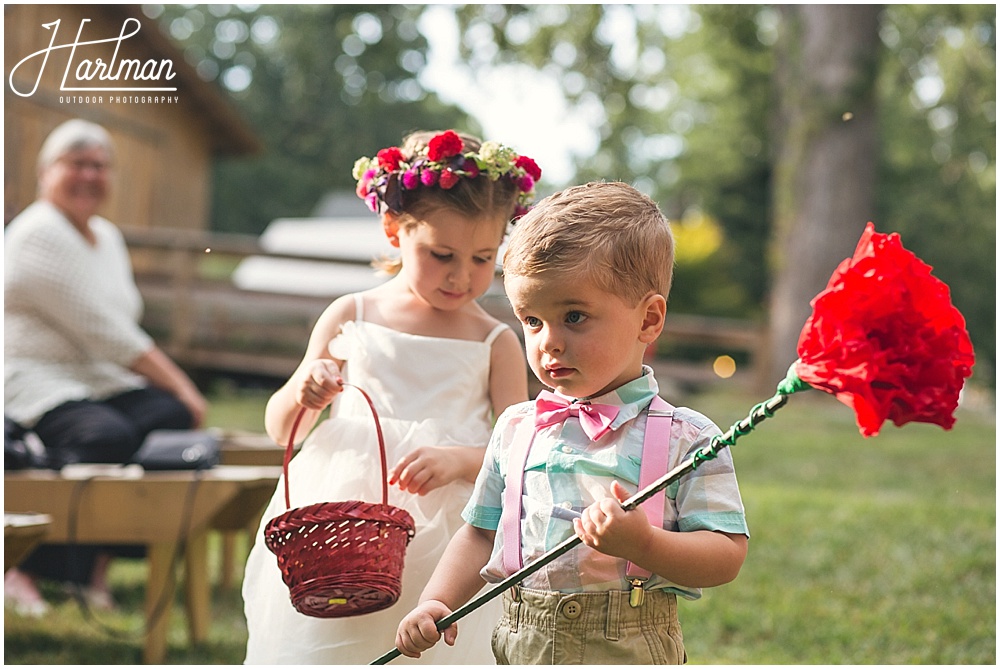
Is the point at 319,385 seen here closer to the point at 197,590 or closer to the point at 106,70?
the point at 197,590

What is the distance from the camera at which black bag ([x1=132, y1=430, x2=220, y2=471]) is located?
3896 millimetres

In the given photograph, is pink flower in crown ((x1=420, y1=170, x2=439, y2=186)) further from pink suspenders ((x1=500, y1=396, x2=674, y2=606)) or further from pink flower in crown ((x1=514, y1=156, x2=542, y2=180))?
pink suspenders ((x1=500, y1=396, x2=674, y2=606))

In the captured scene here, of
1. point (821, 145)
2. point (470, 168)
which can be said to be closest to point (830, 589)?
point (470, 168)

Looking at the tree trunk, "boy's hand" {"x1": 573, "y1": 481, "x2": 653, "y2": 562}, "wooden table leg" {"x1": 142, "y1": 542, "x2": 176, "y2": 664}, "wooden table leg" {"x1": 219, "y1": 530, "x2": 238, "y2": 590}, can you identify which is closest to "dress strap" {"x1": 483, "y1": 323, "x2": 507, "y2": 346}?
"boy's hand" {"x1": 573, "y1": 481, "x2": 653, "y2": 562}

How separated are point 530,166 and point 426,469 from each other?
2.50 ft

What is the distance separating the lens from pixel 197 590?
404cm

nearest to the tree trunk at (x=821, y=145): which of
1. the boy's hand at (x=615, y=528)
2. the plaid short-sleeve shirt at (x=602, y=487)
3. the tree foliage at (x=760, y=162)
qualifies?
the tree foliage at (x=760, y=162)

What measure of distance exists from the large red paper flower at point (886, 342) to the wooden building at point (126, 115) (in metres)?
9.12

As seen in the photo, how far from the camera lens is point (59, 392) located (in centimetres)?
445

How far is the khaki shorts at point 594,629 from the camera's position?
6.18ft

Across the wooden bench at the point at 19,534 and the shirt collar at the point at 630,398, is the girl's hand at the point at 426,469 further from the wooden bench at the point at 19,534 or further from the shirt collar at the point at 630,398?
the wooden bench at the point at 19,534

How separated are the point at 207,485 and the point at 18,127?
9041mm

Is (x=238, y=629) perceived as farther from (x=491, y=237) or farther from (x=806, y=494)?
(x=806, y=494)

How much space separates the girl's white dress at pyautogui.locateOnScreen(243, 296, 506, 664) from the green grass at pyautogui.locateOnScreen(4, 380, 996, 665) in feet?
4.88
